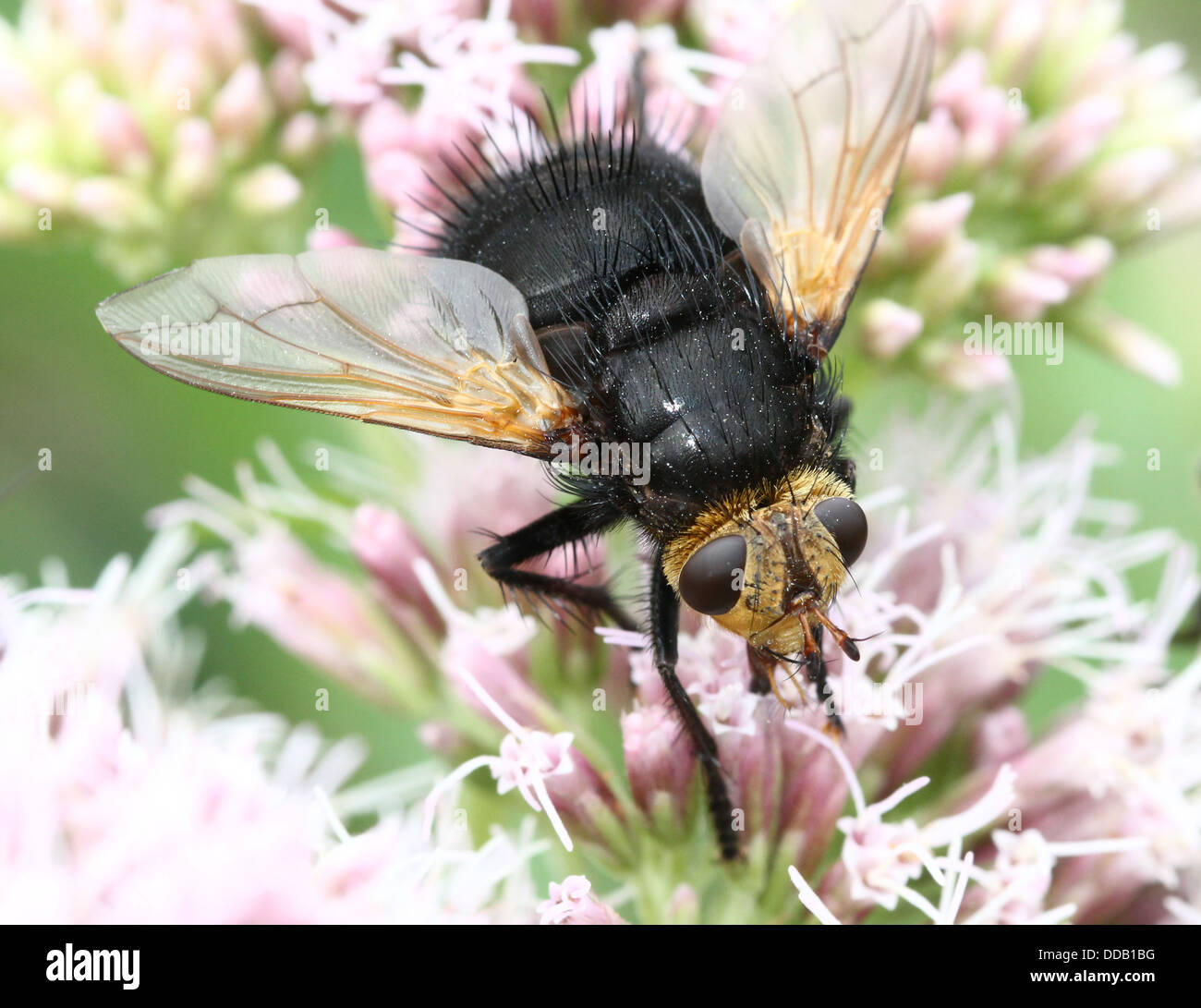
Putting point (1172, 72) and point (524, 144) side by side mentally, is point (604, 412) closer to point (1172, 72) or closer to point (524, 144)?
point (524, 144)

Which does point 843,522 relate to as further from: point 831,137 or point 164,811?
point 164,811

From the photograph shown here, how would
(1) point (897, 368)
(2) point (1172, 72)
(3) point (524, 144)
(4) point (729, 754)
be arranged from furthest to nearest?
(2) point (1172, 72) → (1) point (897, 368) → (3) point (524, 144) → (4) point (729, 754)

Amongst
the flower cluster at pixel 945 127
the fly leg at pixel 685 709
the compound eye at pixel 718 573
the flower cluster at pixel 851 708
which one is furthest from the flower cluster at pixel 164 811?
the flower cluster at pixel 945 127

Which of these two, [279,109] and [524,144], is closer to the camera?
[524,144]

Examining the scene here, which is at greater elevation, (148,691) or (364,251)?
(364,251)

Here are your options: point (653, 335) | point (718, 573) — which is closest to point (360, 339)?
point (653, 335)
